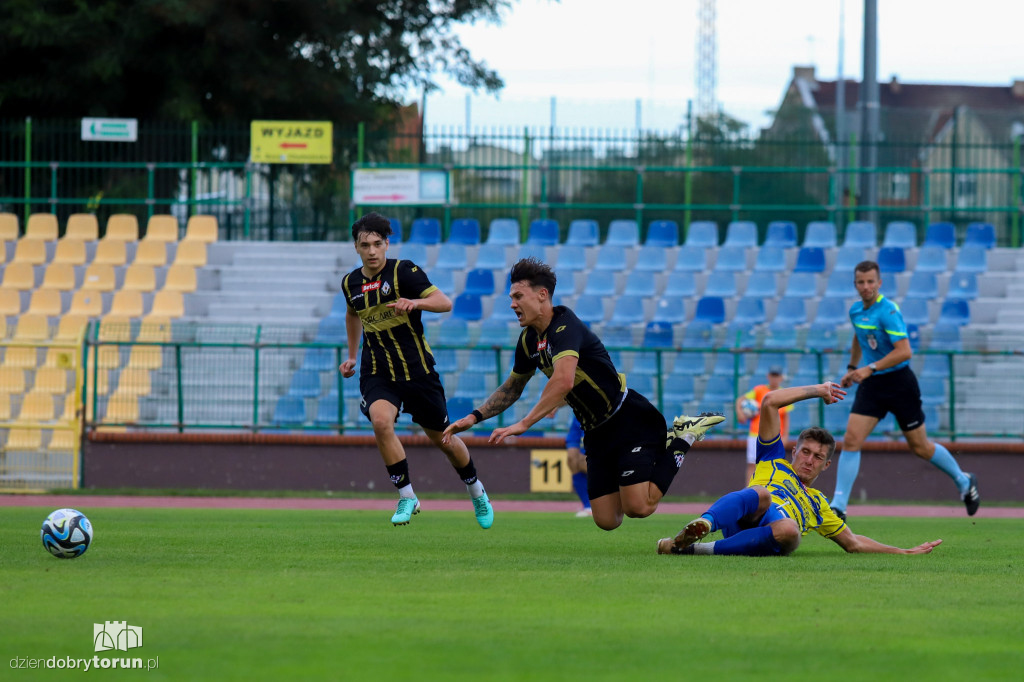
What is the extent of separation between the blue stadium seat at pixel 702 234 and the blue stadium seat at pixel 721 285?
128 centimetres

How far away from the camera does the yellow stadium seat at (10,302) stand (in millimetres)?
22672

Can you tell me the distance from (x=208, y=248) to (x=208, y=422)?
6.09 metres

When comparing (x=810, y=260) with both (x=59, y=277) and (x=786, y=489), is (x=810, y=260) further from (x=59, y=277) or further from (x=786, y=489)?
(x=786, y=489)

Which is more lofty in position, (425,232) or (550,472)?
(425,232)

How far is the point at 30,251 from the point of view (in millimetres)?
23938

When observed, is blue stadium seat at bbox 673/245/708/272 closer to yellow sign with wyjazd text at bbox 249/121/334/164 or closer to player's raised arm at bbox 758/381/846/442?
yellow sign with wyjazd text at bbox 249/121/334/164

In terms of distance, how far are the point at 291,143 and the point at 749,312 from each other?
9.30 metres

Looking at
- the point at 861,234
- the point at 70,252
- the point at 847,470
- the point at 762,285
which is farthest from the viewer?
the point at 70,252

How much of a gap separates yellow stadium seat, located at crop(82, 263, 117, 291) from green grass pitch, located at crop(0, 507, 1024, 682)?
14.3 m

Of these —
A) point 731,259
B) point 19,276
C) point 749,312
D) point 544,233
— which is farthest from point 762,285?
point 19,276

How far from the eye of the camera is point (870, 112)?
79.7 feet

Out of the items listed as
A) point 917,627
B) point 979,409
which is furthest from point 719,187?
point 917,627

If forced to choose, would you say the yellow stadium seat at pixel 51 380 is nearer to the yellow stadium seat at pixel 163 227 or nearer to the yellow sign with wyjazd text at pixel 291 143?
the yellow stadium seat at pixel 163 227

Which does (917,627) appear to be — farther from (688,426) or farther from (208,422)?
(208,422)
